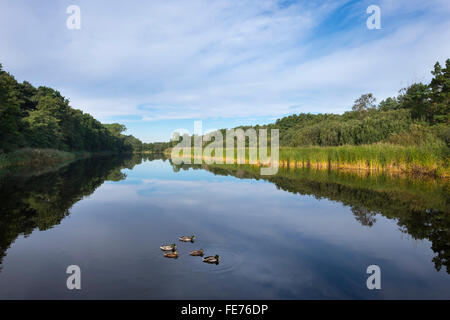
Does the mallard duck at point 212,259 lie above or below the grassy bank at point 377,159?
below

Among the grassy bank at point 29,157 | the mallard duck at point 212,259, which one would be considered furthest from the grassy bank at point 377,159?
the grassy bank at point 29,157

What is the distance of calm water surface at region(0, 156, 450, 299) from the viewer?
14.2ft

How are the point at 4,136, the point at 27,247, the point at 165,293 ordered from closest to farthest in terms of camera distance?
1. the point at 165,293
2. the point at 27,247
3. the point at 4,136

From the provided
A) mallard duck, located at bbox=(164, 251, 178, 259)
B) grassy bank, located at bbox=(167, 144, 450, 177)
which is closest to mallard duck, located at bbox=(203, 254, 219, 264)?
mallard duck, located at bbox=(164, 251, 178, 259)

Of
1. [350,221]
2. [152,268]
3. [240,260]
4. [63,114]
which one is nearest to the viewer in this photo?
→ [152,268]

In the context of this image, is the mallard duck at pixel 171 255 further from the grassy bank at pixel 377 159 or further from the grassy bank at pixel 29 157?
the grassy bank at pixel 29 157

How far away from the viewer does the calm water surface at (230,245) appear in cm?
433

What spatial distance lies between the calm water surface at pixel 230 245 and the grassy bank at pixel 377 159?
5.88 meters

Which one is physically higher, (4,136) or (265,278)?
(4,136)

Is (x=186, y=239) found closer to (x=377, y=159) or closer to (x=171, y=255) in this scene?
(x=171, y=255)
